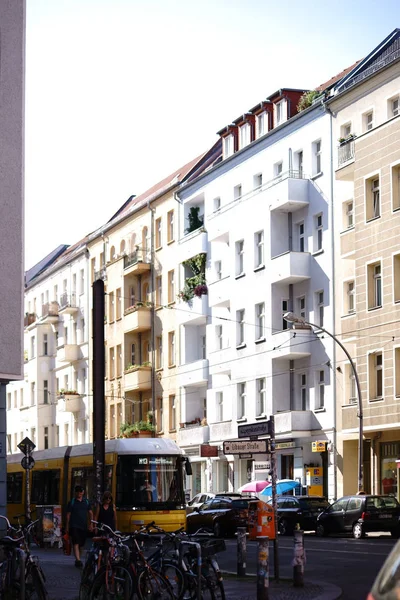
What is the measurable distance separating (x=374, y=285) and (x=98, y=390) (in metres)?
25.3

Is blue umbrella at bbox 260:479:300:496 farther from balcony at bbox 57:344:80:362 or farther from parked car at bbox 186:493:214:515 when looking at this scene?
balcony at bbox 57:344:80:362

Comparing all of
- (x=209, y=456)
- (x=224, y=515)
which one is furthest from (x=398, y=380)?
(x=209, y=456)

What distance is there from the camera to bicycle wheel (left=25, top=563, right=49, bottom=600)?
1620cm

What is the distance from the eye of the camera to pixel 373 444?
49500 mm

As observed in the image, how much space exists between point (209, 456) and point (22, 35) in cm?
3351

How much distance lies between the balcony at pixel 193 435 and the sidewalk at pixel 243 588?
3838 centimetres

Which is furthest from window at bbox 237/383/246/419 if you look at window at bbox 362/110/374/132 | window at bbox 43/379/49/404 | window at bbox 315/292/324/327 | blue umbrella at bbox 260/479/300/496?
window at bbox 43/379/49/404

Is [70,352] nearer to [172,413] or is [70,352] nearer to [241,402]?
[172,413]

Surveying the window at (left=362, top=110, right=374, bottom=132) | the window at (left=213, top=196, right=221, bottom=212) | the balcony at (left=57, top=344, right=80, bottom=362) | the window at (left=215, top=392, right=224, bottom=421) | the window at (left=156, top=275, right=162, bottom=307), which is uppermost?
the window at (left=362, top=110, right=374, bottom=132)

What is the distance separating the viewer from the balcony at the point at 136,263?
73250 millimetres

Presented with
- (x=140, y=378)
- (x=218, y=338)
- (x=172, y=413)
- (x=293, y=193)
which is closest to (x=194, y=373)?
(x=218, y=338)

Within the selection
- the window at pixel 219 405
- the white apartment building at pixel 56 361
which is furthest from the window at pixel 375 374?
the white apartment building at pixel 56 361

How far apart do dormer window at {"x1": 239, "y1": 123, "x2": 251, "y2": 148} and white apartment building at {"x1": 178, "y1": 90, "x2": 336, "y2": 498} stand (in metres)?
0.05

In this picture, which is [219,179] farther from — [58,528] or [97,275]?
[58,528]
